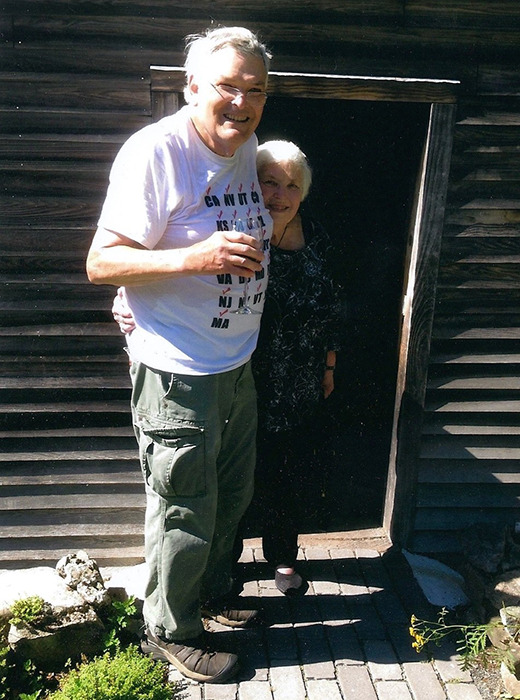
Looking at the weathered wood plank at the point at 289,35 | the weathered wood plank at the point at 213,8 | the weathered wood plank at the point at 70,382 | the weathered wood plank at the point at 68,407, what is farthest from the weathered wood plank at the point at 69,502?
the weathered wood plank at the point at 213,8

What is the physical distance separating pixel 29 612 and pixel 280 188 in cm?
214

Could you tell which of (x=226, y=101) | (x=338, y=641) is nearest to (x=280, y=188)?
(x=226, y=101)

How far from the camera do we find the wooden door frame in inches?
145

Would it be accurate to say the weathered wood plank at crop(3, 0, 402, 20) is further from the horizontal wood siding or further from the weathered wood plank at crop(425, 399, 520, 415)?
the weathered wood plank at crop(425, 399, 520, 415)

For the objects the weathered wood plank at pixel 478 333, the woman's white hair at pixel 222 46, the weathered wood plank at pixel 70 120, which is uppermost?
the woman's white hair at pixel 222 46

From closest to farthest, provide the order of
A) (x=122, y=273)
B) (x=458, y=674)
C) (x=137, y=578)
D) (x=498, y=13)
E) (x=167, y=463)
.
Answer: (x=122, y=273)
(x=167, y=463)
(x=458, y=674)
(x=498, y=13)
(x=137, y=578)

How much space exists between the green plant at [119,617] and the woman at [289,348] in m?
0.78

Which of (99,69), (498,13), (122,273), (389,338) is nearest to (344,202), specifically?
(389,338)

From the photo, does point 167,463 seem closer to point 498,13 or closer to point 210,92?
point 210,92

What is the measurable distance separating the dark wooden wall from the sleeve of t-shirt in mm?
944

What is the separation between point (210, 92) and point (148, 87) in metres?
0.90

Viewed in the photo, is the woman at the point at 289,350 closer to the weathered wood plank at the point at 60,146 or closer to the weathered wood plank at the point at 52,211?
the weathered wood plank at the point at 60,146

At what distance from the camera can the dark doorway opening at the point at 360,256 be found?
450 cm

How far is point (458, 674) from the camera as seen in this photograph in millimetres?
3525
